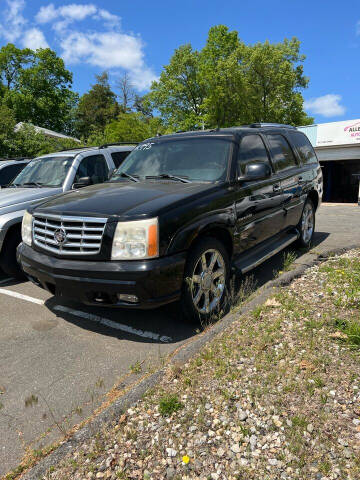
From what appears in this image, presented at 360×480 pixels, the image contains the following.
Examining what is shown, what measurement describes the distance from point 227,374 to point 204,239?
1381mm

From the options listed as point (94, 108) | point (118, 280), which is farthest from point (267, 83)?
point (94, 108)

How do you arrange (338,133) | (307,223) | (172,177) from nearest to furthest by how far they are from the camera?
1. (172,177)
2. (307,223)
3. (338,133)

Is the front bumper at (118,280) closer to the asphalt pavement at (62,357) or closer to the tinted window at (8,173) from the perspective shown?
the asphalt pavement at (62,357)

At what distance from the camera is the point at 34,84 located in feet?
158

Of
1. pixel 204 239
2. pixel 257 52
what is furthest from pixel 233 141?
pixel 257 52

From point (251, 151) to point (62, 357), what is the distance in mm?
3271

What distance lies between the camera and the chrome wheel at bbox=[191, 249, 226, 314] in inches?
141

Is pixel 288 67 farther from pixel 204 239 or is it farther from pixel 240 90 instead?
pixel 204 239

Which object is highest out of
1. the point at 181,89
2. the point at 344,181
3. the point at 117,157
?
the point at 181,89

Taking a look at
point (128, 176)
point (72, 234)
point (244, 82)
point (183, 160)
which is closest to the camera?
point (72, 234)

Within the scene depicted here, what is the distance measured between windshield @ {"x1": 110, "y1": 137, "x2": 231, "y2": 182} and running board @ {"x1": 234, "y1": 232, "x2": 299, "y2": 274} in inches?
40.6

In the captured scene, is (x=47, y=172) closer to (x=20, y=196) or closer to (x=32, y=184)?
(x=32, y=184)

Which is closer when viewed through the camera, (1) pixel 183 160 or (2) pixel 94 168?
(1) pixel 183 160

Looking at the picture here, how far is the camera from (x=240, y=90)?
2980 cm
